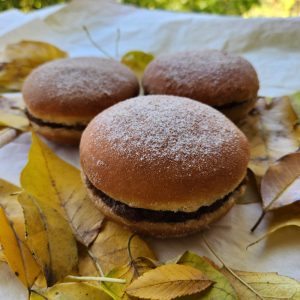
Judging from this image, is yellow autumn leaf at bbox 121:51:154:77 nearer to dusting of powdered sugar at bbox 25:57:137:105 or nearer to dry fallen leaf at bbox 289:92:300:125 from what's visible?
dusting of powdered sugar at bbox 25:57:137:105

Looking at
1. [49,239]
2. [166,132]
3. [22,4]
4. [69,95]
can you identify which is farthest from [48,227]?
[22,4]

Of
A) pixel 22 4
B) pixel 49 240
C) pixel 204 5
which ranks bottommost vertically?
pixel 204 5

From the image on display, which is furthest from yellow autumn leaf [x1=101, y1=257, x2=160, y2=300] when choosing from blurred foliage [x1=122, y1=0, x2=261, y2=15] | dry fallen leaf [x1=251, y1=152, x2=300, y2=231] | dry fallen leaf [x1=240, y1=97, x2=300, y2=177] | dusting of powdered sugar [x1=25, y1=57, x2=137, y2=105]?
blurred foliage [x1=122, y1=0, x2=261, y2=15]

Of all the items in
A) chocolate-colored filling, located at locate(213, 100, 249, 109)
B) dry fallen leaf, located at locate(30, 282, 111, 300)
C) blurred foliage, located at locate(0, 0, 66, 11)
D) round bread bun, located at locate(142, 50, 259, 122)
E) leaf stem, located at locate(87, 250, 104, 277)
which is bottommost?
blurred foliage, located at locate(0, 0, 66, 11)

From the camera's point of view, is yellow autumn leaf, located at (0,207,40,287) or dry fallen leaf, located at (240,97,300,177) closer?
yellow autumn leaf, located at (0,207,40,287)

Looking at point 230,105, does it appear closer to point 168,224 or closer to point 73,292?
point 168,224
